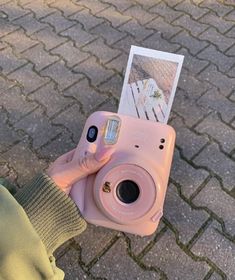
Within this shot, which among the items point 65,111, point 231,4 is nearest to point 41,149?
point 65,111

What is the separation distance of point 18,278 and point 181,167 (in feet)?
3.58

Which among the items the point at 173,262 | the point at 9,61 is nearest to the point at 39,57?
the point at 9,61

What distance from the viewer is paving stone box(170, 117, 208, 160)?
6.55 ft

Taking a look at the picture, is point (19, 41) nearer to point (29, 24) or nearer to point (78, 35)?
point (29, 24)

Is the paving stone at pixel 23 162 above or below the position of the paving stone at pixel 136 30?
below

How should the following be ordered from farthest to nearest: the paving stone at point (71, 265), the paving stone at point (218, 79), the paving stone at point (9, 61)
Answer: the paving stone at point (9, 61) → the paving stone at point (218, 79) → the paving stone at point (71, 265)

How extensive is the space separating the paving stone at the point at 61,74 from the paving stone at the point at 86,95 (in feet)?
0.13

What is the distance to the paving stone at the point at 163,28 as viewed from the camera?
254 cm

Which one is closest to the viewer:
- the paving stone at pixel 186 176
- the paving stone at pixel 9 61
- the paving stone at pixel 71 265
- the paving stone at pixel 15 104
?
the paving stone at pixel 71 265

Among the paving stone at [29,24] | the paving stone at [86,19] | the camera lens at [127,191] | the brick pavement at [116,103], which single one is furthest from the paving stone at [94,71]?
the camera lens at [127,191]

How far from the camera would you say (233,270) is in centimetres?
166

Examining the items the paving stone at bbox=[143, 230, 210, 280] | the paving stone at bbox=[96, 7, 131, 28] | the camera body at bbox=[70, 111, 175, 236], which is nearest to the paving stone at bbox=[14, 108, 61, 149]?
the camera body at bbox=[70, 111, 175, 236]

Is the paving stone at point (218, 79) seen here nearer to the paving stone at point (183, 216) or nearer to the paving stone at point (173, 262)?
the paving stone at point (183, 216)

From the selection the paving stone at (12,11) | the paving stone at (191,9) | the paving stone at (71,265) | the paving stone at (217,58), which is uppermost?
the paving stone at (191,9)
